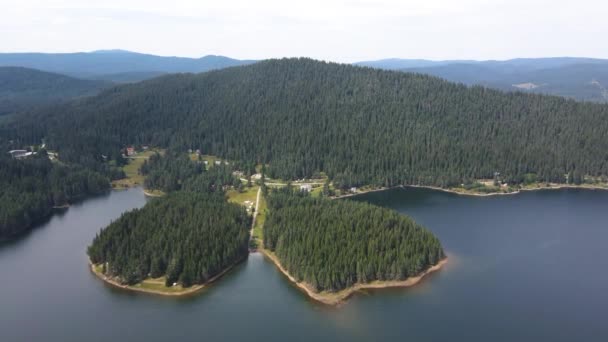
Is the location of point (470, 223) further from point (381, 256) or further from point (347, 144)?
point (347, 144)

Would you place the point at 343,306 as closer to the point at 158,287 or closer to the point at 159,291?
the point at 159,291

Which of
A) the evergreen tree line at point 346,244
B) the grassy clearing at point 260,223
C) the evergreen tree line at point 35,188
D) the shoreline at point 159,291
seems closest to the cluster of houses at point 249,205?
the grassy clearing at point 260,223

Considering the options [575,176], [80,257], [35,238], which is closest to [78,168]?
[35,238]

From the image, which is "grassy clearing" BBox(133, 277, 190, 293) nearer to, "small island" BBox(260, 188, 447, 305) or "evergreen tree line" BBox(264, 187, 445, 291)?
"small island" BBox(260, 188, 447, 305)

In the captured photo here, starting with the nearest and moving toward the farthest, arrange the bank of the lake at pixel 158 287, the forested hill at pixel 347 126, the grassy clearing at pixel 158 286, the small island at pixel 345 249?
the bank of the lake at pixel 158 287 < the grassy clearing at pixel 158 286 < the small island at pixel 345 249 < the forested hill at pixel 347 126

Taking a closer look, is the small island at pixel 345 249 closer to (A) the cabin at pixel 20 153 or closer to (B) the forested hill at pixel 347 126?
(B) the forested hill at pixel 347 126

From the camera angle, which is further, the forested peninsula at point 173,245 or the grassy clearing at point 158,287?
the forested peninsula at point 173,245

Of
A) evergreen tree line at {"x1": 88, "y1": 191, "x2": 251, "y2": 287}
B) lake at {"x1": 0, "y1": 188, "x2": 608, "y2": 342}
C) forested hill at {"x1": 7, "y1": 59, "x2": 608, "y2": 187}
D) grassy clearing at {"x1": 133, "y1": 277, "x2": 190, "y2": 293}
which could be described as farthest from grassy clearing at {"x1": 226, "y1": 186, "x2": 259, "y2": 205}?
grassy clearing at {"x1": 133, "y1": 277, "x2": 190, "y2": 293}
